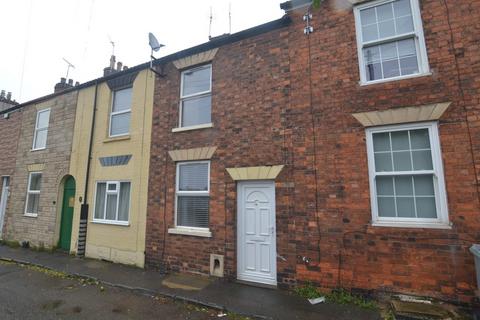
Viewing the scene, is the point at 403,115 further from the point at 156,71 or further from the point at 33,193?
the point at 33,193

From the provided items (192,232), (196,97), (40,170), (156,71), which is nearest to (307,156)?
(192,232)

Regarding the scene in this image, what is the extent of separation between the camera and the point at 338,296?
498 centimetres

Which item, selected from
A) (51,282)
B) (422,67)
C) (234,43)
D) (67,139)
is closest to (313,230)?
(422,67)

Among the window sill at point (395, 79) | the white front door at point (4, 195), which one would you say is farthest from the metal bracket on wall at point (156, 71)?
the white front door at point (4, 195)

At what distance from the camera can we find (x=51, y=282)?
6.43 meters

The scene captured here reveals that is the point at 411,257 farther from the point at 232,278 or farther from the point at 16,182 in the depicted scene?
the point at 16,182

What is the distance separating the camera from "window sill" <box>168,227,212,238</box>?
21.3 feet

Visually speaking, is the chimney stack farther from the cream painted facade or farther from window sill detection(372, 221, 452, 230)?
window sill detection(372, 221, 452, 230)

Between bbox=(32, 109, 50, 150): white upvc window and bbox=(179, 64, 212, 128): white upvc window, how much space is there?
7.20 meters

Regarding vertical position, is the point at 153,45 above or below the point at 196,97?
above

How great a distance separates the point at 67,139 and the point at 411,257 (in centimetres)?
1138

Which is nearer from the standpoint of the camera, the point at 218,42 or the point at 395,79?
the point at 395,79

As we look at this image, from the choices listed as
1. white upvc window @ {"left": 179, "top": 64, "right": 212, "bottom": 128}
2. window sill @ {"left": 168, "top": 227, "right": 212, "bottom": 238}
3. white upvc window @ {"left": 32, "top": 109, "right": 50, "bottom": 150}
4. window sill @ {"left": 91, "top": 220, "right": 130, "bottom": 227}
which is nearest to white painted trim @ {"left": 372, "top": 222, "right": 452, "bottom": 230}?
window sill @ {"left": 168, "top": 227, "right": 212, "bottom": 238}

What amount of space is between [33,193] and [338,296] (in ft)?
39.6
